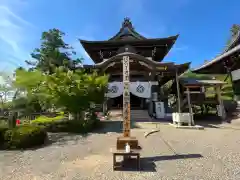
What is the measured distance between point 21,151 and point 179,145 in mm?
6153

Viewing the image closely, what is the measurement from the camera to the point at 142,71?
19312 millimetres

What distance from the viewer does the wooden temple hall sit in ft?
53.6

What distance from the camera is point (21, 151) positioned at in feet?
25.4

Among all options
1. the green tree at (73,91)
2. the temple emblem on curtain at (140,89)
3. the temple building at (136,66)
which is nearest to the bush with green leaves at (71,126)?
the green tree at (73,91)

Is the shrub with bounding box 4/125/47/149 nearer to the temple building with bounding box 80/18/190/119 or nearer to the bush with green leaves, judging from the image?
the bush with green leaves

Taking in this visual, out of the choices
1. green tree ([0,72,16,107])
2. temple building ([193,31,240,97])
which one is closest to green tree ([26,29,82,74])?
green tree ([0,72,16,107])

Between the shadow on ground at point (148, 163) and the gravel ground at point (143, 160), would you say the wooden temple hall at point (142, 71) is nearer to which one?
the gravel ground at point (143, 160)

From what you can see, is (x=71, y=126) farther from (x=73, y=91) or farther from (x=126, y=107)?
(x=126, y=107)

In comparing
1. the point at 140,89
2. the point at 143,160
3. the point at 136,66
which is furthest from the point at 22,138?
the point at 136,66

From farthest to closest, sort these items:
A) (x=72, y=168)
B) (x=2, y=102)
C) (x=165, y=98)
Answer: (x=2, y=102)
(x=165, y=98)
(x=72, y=168)

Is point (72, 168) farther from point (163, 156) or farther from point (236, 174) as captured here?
Result: point (236, 174)

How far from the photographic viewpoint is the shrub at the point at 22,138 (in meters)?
8.18

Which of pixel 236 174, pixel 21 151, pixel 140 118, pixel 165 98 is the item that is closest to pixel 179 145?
pixel 236 174

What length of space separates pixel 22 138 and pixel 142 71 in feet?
43.3
